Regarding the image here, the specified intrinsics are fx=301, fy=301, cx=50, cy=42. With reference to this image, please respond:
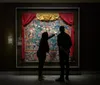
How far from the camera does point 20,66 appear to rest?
13938 mm

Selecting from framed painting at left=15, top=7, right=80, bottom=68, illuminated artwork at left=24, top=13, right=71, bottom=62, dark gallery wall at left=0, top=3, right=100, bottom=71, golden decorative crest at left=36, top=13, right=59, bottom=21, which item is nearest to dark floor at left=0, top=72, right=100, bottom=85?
dark gallery wall at left=0, top=3, right=100, bottom=71

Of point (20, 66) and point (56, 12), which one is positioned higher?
point (56, 12)

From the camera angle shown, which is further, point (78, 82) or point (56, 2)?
point (56, 2)

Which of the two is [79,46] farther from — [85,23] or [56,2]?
[56,2]

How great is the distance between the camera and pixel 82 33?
1403 cm

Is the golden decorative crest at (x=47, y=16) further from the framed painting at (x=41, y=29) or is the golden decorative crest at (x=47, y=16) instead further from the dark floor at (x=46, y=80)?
the dark floor at (x=46, y=80)

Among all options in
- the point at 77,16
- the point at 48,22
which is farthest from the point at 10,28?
the point at 77,16

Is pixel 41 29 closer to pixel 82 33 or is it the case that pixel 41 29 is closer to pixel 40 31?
pixel 40 31

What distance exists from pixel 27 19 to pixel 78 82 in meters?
4.18

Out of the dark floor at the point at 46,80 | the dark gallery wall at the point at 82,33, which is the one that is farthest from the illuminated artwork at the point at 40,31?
the dark floor at the point at 46,80

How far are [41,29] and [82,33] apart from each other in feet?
6.32

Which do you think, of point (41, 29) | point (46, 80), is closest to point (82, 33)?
point (41, 29)

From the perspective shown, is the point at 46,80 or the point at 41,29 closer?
the point at 46,80

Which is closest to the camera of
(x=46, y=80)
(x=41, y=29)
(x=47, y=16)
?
(x=46, y=80)
